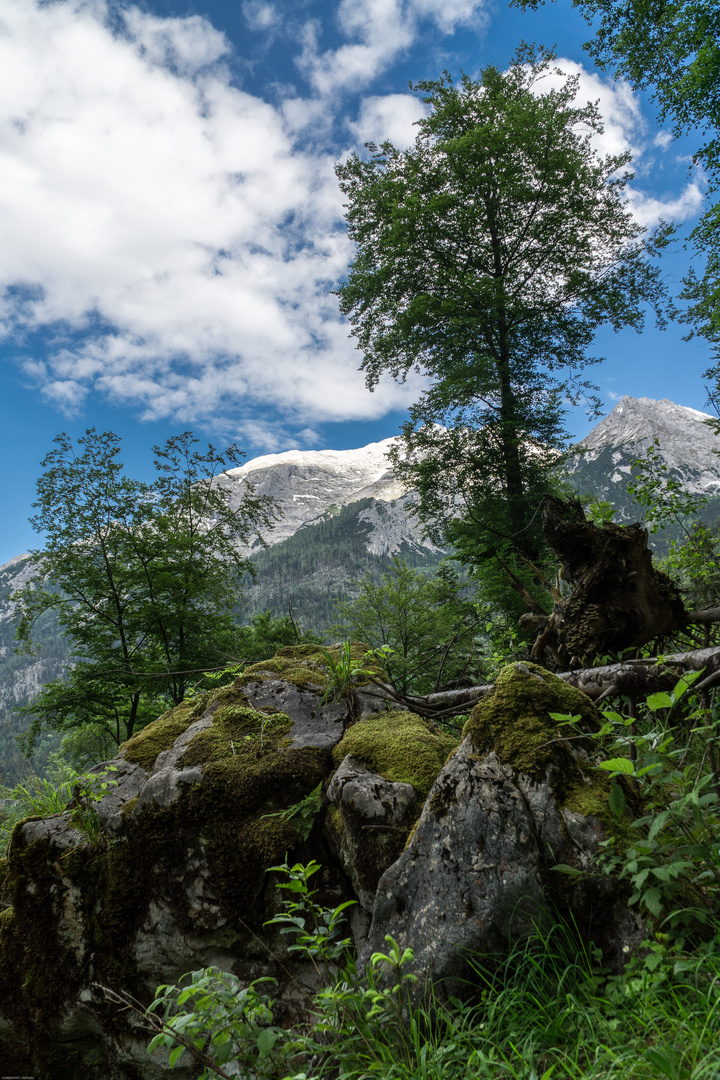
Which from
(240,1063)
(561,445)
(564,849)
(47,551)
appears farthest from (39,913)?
(47,551)

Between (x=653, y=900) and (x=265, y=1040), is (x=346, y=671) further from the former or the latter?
(x=653, y=900)

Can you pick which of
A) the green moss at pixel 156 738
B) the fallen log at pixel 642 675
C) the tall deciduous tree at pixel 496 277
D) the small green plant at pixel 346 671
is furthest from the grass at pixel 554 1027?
the tall deciduous tree at pixel 496 277

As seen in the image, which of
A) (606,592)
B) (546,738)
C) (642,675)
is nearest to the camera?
(546,738)

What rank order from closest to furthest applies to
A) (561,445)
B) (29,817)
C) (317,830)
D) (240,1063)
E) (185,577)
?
(240,1063) → (317,830) → (29,817) → (561,445) → (185,577)

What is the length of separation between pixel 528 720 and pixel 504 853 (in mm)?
678

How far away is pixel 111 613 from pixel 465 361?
13649 millimetres

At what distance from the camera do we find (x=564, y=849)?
2.09 m

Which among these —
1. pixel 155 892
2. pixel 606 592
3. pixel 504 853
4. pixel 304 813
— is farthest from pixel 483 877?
pixel 606 592

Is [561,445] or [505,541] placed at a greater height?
[561,445]

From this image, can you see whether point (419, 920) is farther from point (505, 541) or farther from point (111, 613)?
point (111, 613)

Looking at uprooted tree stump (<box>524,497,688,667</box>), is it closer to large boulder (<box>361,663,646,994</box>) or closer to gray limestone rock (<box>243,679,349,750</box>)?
large boulder (<box>361,663,646,994</box>)

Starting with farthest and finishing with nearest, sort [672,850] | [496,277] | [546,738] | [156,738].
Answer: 1. [496,277]
2. [156,738]
3. [546,738]
4. [672,850]

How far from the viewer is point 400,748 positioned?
330 cm

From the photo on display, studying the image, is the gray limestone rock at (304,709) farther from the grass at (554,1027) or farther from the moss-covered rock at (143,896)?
the grass at (554,1027)
